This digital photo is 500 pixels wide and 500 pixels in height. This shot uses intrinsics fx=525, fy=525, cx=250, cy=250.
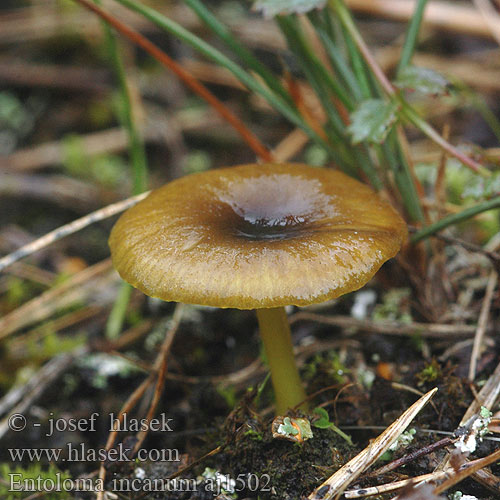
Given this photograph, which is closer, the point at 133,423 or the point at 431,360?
the point at 431,360

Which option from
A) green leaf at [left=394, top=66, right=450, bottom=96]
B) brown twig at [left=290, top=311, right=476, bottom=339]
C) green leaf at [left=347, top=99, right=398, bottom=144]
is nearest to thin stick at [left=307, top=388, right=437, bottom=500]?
brown twig at [left=290, top=311, right=476, bottom=339]

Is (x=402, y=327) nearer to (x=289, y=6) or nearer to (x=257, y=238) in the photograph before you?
(x=257, y=238)

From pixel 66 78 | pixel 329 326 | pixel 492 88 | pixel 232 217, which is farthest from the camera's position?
pixel 66 78

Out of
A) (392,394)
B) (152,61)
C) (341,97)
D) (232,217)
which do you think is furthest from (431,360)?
(152,61)

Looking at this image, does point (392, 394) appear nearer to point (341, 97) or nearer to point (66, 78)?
point (341, 97)

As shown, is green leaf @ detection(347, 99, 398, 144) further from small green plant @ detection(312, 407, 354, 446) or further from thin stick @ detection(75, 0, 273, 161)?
small green plant @ detection(312, 407, 354, 446)

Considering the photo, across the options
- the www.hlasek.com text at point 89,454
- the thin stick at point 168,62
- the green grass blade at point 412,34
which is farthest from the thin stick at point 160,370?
the green grass blade at point 412,34

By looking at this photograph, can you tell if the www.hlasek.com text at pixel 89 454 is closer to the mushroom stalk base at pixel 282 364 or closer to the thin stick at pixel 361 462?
the mushroom stalk base at pixel 282 364
